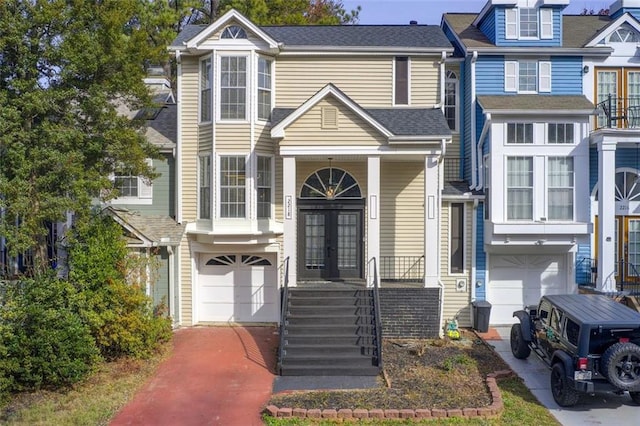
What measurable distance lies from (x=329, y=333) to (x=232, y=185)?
5150mm

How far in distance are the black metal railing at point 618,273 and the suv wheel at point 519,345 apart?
4.37m

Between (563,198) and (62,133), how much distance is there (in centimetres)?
1307

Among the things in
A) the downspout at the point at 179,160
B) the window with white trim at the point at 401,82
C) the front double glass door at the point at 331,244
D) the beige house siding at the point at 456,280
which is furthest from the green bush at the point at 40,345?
the window with white trim at the point at 401,82

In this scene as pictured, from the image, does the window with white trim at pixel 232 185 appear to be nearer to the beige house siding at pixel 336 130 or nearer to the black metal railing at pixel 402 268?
the beige house siding at pixel 336 130

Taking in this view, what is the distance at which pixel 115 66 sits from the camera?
479 inches

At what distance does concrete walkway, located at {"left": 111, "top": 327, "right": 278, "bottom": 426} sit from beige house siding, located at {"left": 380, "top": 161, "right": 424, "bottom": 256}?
4371 millimetres

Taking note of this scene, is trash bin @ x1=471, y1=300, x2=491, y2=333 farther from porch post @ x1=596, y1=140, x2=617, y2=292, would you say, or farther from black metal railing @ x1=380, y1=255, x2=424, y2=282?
porch post @ x1=596, y1=140, x2=617, y2=292

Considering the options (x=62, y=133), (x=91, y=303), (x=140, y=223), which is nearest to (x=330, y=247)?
(x=140, y=223)

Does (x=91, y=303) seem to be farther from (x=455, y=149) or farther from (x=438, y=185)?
(x=455, y=149)

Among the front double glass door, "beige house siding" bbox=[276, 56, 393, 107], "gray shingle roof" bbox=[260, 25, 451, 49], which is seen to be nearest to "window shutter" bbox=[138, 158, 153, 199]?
the front double glass door

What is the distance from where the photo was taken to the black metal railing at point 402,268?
583 inches

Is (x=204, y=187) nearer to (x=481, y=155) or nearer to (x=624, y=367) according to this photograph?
(x=481, y=155)

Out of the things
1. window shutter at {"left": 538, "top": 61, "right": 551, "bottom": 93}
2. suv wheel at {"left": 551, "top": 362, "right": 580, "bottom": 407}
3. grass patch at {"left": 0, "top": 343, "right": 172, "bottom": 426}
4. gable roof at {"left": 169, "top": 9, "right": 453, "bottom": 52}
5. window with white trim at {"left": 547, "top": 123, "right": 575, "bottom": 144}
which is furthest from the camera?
window shutter at {"left": 538, "top": 61, "right": 551, "bottom": 93}

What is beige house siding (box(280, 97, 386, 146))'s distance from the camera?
517 inches
